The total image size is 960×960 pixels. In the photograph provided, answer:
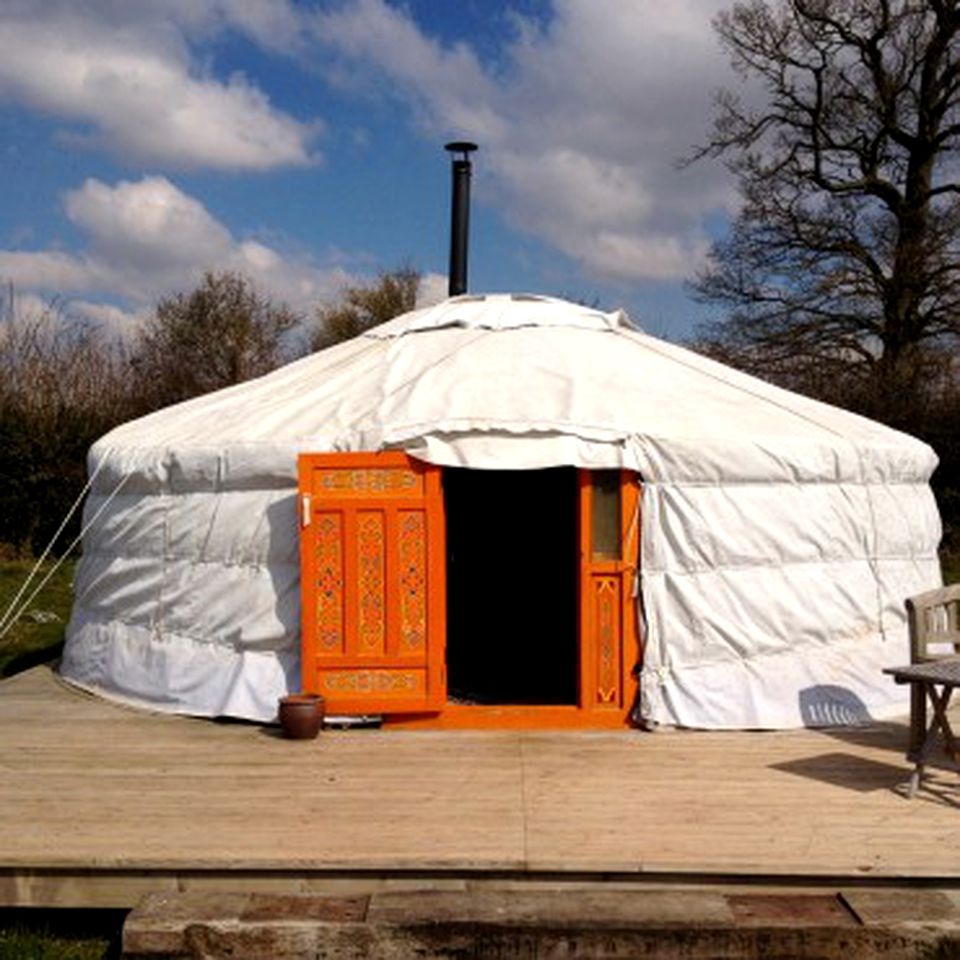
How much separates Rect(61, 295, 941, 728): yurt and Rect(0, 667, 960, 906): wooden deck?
0.24m

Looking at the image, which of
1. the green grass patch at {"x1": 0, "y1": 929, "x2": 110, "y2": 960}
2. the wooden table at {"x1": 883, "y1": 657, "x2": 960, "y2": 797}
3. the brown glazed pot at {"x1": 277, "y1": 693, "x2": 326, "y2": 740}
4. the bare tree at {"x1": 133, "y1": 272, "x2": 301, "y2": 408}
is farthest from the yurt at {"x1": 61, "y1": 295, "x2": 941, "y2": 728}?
the bare tree at {"x1": 133, "y1": 272, "x2": 301, "y2": 408}

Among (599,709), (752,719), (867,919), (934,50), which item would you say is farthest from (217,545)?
(934,50)

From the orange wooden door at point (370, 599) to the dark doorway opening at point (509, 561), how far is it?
2397mm

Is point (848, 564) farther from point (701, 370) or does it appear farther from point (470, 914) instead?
point (470, 914)

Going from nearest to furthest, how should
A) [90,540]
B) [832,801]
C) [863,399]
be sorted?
[832,801] → [90,540] → [863,399]

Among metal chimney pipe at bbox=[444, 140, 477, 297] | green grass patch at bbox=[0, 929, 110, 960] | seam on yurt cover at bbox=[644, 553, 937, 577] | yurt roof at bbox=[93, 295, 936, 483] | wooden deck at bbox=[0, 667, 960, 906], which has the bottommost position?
green grass patch at bbox=[0, 929, 110, 960]

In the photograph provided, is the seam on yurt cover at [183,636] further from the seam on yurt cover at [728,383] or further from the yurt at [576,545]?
the seam on yurt cover at [728,383]

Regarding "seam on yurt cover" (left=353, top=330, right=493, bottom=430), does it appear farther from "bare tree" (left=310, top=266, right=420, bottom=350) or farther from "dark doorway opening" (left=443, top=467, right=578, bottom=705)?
"bare tree" (left=310, top=266, right=420, bottom=350)

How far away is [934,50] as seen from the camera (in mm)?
14328

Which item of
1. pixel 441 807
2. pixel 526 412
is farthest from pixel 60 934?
pixel 526 412

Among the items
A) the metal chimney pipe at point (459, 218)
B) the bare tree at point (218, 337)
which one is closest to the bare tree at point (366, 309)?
the bare tree at point (218, 337)

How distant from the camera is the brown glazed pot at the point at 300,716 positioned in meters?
4.96

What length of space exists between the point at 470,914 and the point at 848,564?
306 centimetres

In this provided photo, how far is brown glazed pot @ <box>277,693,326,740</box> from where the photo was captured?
16.3ft
